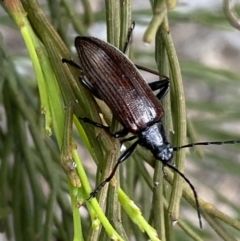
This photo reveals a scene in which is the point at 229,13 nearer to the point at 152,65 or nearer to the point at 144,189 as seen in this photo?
the point at 144,189

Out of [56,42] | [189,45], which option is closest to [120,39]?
[56,42]

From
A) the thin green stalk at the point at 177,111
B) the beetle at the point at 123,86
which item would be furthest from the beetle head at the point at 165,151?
the thin green stalk at the point at 177,111

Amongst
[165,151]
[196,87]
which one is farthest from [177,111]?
[196,87]

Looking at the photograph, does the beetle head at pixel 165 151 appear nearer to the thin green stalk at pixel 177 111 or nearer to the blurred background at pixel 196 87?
the blurred background at pixel 196 87

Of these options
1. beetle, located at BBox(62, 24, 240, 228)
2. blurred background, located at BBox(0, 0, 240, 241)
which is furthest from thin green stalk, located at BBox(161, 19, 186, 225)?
beetle, located at BBox(62, 24, 240, 228)

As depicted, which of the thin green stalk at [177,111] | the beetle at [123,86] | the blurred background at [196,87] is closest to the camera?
the thin green stalk at [177,111]

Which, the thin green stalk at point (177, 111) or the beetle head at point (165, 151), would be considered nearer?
the thin green stalk at point (177, 111)

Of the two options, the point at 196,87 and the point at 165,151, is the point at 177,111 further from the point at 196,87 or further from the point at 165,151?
the point at 196,87

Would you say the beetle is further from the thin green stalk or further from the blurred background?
the thin green stalk
